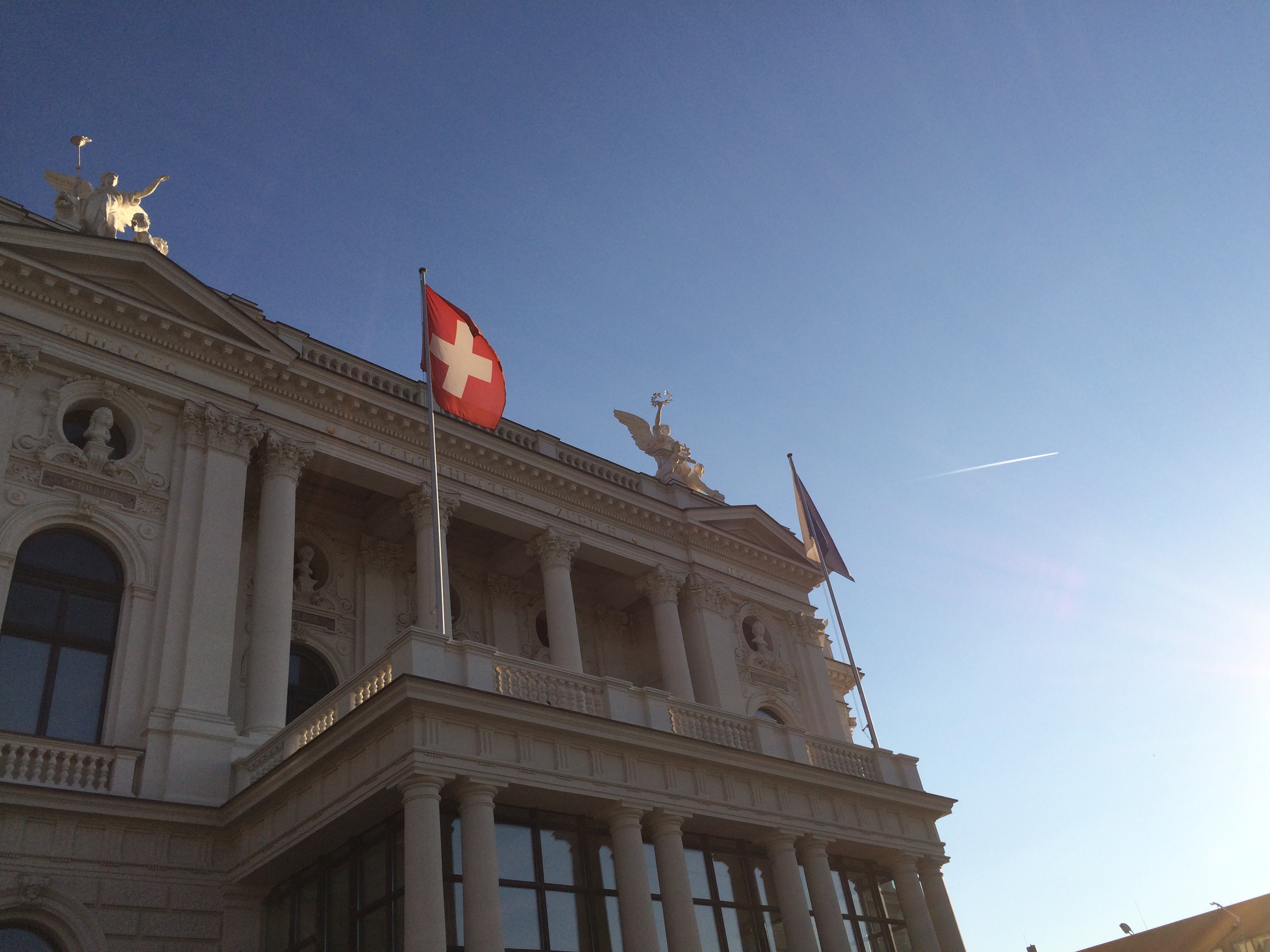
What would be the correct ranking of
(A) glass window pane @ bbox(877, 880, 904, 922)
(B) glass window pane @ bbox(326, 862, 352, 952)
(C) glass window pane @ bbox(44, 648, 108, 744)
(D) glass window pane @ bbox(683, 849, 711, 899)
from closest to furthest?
(B) glass window pane @ bbox(326, 862, 352, 952) → (C) glass window pane @ bbox(44, 648, 108, 744) → (D) glass window pane @ bbox(683, 849, 711, 899) → (A) glass window pane @ bbox(877, 880, 904, 922)

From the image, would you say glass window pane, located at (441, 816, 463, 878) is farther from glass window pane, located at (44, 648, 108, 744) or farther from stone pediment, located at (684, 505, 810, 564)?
stone pediment, located at (684, 505, 810, 564)

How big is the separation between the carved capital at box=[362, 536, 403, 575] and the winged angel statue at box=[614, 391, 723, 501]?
9.42 meters

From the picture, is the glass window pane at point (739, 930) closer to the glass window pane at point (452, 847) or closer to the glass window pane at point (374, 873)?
the glass window pane at point (452, 847)

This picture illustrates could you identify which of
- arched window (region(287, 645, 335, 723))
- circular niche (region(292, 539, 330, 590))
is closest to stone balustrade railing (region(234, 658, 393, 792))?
arched window (region(287, 645, 335, 723))

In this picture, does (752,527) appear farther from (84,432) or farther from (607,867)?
(84,432)

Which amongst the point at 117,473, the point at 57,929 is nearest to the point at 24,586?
the point at 117,473

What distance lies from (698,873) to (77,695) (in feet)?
36.5

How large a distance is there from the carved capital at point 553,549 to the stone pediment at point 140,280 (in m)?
7.64

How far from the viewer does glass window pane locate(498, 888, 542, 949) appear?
51.9ft

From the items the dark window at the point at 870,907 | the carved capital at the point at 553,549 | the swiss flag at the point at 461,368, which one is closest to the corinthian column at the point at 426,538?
the carved capital at the point at 553,549

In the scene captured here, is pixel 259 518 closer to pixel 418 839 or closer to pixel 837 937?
pixel 418 839

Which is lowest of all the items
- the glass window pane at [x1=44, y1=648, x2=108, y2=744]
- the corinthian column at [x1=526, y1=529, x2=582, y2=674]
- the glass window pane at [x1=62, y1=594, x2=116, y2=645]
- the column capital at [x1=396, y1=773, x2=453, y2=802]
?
the column capital at [x1=396, y1=773, x2=453, y2=802]

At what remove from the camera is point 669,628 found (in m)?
29.1

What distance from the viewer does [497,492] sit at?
26.9m
